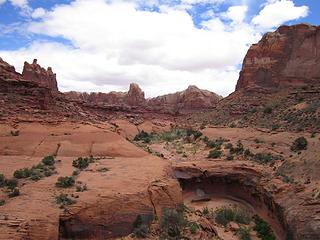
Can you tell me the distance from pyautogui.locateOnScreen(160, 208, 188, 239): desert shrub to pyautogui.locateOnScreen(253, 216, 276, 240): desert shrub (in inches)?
191

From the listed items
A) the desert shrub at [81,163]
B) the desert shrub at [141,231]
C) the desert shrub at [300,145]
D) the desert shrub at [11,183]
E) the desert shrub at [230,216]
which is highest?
the desert shrub at [300,145]

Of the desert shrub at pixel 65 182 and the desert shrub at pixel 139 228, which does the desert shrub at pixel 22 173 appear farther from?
the desert shrub at pixel 139 228

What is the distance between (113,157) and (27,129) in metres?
5.48

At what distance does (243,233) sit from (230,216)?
78.9 inches

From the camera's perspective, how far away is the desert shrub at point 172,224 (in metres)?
16.7

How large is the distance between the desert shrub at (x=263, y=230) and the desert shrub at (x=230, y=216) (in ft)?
2.30

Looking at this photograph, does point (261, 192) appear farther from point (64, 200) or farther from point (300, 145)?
point (64, 200)

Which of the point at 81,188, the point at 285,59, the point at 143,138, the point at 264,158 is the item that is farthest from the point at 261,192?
the point at 285,59

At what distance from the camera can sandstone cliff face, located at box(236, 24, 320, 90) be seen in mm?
51562

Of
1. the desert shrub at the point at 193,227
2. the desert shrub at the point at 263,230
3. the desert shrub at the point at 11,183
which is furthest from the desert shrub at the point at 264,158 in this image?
the desert shrub at the point at 11,183

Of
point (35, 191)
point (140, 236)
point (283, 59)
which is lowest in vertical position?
point (140, 236)

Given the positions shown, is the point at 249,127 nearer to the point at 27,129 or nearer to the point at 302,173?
the point at 302,173

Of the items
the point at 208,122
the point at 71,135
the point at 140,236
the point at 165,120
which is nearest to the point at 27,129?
the point at 71,135

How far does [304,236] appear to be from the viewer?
51.8 ft
